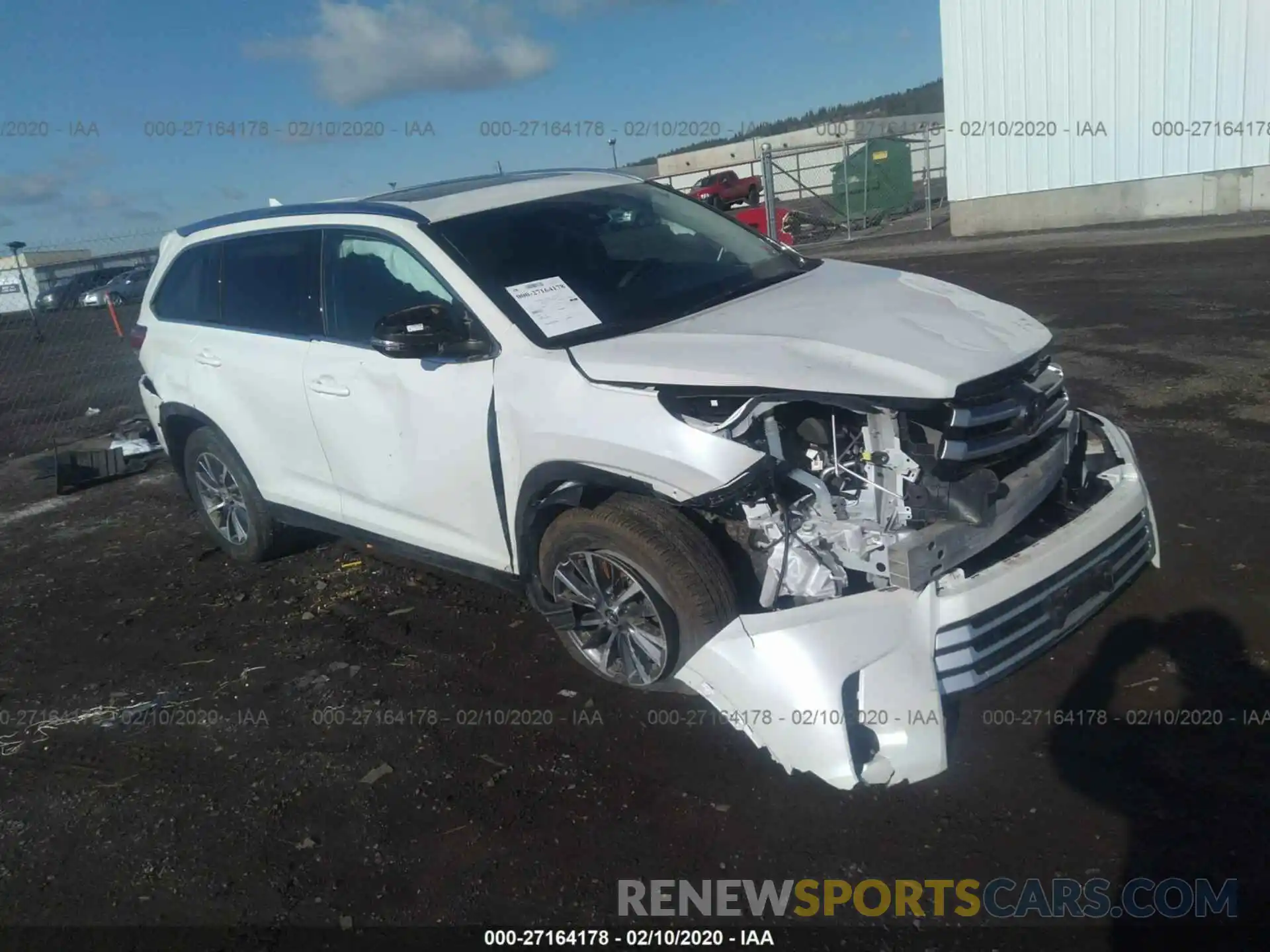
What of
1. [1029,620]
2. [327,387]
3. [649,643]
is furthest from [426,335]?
[1029,620]

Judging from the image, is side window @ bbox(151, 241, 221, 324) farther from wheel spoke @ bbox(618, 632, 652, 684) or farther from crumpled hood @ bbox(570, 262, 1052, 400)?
wheel spoke @ bbox(618, 632, 652, 684)

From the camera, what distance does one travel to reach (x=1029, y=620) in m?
3.28

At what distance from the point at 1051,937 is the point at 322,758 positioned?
2646mm

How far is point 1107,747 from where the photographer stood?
3268 millimetres

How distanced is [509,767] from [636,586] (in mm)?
826

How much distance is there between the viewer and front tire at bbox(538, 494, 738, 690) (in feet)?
11.0

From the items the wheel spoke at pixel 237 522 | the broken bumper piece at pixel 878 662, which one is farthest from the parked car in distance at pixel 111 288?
the broken bumper piece at pixel 878 662

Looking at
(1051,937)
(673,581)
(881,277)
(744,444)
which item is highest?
(881,277)

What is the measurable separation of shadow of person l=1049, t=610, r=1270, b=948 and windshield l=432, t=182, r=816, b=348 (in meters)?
2.09

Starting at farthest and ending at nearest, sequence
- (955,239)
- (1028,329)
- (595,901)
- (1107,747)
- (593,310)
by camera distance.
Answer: (955,239) < (593,310) < (1028,329) < (1107,747) < (595,901)

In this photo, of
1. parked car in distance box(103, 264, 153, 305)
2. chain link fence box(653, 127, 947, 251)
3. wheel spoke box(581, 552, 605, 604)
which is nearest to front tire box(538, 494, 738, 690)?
wheel spoke box(581, 552, 605, 604)

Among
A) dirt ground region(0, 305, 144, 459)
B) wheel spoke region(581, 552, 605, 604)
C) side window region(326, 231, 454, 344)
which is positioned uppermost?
side window region(326, 231, 454, 344)

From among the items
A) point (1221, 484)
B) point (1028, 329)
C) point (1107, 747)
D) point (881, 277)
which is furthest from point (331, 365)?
point (1221, 484)

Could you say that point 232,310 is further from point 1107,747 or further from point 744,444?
point 1107,747
